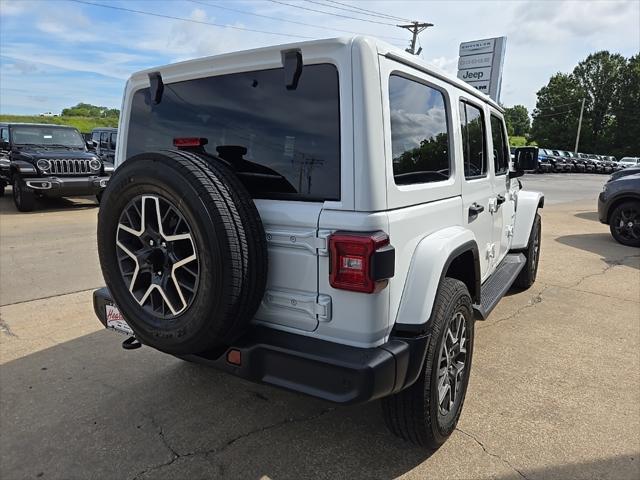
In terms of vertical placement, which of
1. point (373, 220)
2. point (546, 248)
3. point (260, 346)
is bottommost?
point (546, 248)

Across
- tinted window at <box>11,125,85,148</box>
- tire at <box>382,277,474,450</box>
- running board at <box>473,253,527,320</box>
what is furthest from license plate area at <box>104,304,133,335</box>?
tinted window at <box>11,125,85,148</box>

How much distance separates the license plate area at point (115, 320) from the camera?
261cm

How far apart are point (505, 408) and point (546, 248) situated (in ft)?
18.2

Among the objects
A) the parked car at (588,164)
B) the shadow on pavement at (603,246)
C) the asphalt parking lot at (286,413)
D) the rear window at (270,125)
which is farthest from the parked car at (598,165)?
the rear window at (270,125)

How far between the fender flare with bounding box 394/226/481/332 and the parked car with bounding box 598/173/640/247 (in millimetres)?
7251

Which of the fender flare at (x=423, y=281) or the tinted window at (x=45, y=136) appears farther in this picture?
the tinted window at (x=45, y=136)

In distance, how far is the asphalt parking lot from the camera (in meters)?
2.38

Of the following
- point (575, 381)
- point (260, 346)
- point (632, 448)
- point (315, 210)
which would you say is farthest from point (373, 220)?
point (575, 381)

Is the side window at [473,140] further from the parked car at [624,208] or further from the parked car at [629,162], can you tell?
the parked car at [629,162]

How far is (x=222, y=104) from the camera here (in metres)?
2.38

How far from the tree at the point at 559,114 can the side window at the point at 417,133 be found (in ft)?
247

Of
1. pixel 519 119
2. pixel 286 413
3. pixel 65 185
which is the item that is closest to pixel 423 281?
pixel 286 413

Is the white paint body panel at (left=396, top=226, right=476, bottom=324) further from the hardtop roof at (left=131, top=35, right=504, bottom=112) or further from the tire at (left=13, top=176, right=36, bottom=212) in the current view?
the tire at (left=13, top=176, right=36, bottom=212)

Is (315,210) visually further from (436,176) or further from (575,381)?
(575,381)
